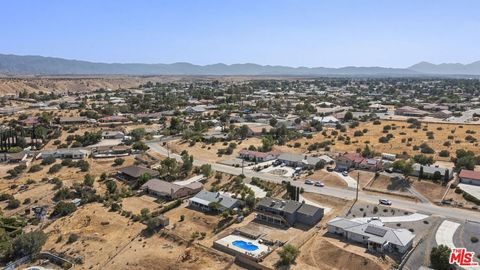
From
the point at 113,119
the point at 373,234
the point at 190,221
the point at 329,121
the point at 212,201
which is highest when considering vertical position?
the point at 373,234

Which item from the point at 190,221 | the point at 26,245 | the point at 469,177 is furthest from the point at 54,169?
the point at 469,177

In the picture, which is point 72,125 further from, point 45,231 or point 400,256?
point 400,256

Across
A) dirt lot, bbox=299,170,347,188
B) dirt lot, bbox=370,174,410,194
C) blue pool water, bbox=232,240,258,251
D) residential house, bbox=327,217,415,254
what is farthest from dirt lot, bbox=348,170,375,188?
blue pool water, bbox=232,240,258,251

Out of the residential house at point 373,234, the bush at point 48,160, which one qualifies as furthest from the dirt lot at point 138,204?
the bush at point 48,160

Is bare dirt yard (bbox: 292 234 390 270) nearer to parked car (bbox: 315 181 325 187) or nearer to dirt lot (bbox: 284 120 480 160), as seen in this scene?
parked car (bbox: 315 181 325 187)

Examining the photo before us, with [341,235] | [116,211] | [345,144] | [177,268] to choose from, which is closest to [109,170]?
[116,211]

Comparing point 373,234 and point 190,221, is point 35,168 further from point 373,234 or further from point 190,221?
point 373,234
